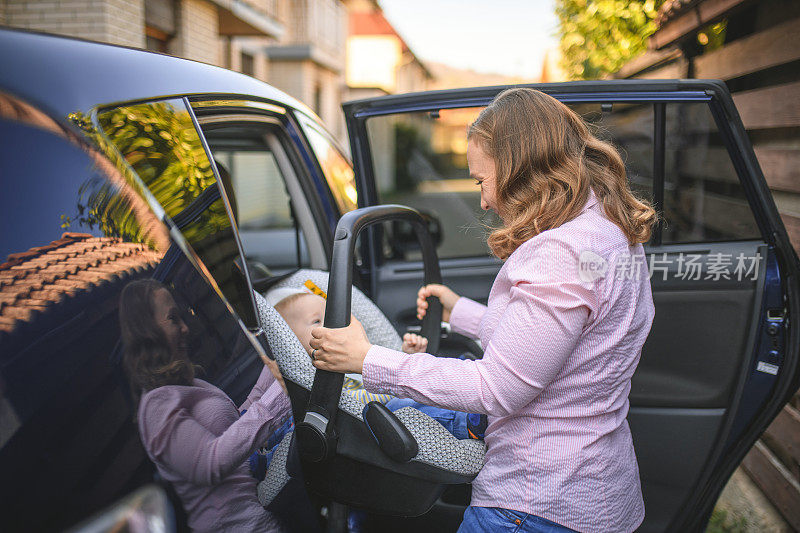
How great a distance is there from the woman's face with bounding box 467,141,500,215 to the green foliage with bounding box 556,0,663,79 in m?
4.41

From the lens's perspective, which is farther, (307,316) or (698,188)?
(698,188)

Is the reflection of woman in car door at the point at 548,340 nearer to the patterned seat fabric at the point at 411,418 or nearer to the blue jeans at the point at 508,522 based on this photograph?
the blue jeans at the point at 508,522

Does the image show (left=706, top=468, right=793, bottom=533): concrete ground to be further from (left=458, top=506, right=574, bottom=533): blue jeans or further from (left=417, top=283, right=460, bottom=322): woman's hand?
(left=458, top=506, right=574, bottom=533): blue jeans

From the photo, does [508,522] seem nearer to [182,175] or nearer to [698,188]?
[182,175]

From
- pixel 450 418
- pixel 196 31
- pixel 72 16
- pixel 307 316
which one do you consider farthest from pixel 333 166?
pixel 196 31

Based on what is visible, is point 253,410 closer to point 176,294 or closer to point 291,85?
point 176,294

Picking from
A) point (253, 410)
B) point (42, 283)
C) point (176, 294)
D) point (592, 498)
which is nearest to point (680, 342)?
point (592, 498)

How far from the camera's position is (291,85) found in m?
19.1

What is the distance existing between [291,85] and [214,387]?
19.1 metres

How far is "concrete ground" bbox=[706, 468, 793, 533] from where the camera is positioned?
3.02m

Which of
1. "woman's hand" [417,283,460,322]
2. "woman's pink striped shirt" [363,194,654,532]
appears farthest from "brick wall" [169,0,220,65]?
"woman's pink striped shirt" [363,194,654,532]

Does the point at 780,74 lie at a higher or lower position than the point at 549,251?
higher

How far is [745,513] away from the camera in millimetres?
3215

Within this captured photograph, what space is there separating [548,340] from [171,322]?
0.72m
